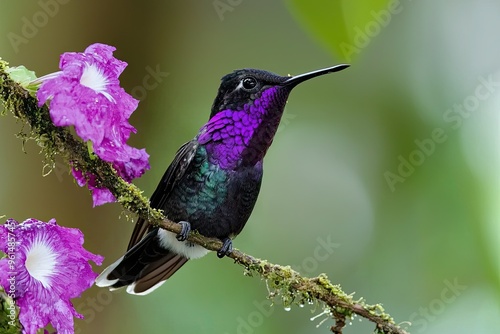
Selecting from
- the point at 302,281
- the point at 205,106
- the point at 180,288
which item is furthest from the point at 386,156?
the point at 302,281

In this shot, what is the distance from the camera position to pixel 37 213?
11.3ft

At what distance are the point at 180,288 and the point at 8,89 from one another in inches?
149

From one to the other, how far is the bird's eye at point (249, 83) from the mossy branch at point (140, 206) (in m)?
0.72

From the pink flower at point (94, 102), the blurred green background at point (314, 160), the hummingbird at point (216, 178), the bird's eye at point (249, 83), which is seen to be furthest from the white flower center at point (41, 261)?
the blurred green background at point (314, 160)

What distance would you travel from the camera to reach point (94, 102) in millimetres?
1085

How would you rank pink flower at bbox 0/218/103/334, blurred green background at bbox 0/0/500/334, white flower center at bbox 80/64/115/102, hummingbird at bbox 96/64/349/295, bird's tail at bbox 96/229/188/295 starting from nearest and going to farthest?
pink flower at bbox 0/218/103/334 → white flower center at bbox 80/64/115/102 → hummingbird at bbox 96/64/349/295 → bird's tail at bbox 96/229/188/295 → blurred green background at bbox 0/0/500/334

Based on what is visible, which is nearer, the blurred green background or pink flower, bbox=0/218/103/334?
pink flower, bbox=0/218/103/334

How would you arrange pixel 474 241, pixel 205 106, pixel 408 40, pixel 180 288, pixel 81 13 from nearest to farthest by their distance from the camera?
1. pixel 81 13
2. pixel 474 241
3. pixel 180 288
4. pixel 205 106
5. pixel 408 40

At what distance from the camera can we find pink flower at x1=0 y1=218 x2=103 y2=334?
0.97 metres

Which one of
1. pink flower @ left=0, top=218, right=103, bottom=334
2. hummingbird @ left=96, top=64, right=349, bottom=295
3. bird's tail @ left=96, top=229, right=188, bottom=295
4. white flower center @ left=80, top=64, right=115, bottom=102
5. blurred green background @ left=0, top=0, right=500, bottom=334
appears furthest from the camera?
blurred green background @ left=0, top=0, right=500, bottom=334

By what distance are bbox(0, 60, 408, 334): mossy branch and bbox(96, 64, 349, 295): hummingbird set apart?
0.63m

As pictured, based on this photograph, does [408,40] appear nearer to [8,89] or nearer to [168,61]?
[168,61]

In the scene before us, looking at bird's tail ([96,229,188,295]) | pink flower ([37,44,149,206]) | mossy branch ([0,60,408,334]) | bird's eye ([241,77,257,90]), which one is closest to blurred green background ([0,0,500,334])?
bird's tail ([96,229,188,295])

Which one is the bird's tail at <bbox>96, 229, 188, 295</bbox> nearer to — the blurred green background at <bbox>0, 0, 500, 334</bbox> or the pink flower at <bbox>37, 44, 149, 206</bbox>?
the blurred green background at <bbox>0, 0, 500, 334</bbox>
